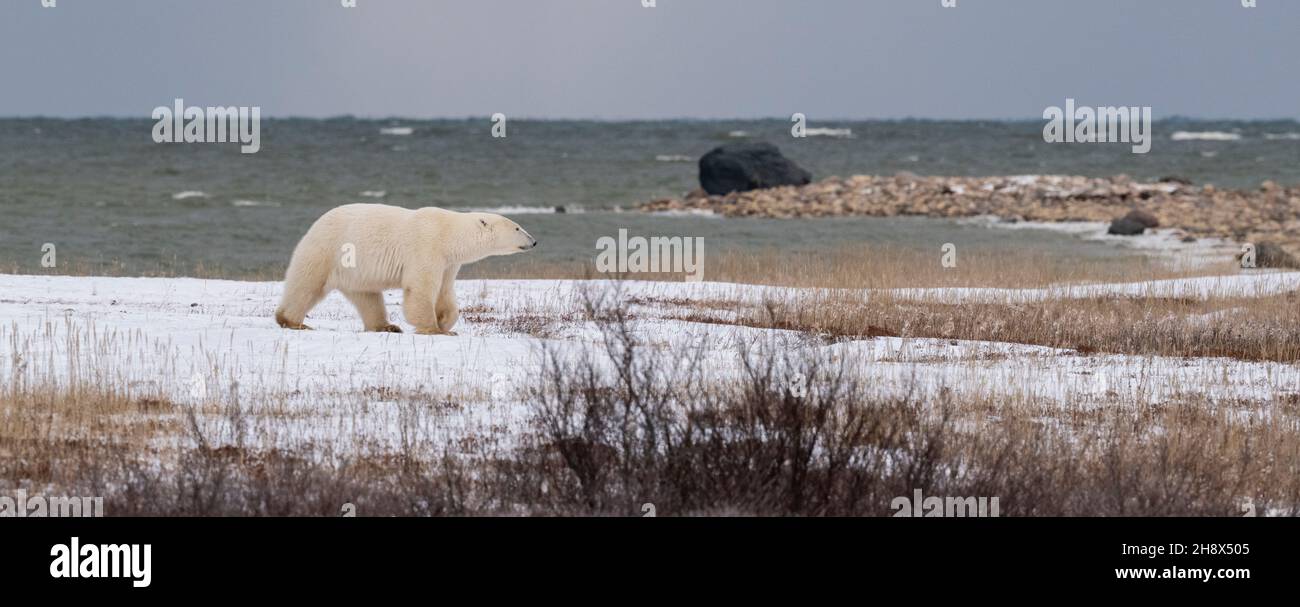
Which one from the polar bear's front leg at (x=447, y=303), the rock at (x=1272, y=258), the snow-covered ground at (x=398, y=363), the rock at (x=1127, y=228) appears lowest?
the snow-covered ground at (x=398, y=363)

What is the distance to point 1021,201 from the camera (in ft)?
127

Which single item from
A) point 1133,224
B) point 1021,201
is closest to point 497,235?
point 1133,224

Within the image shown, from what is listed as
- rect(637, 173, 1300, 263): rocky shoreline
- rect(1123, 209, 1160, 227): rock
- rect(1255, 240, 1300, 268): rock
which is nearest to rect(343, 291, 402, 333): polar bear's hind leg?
rect(1255, 240, 1300, 268): rock

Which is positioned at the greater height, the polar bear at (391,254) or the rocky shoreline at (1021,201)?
the rocky shoreline at (1021,201)

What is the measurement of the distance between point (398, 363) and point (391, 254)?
5.37 feet

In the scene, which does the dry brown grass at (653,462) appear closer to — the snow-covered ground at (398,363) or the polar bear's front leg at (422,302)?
the snow-covered ground at (398,363)

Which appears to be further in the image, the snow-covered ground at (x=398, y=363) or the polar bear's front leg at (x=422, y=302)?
the polar bear's front leg at (x=422, y=302)

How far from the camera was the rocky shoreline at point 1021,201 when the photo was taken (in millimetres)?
32781

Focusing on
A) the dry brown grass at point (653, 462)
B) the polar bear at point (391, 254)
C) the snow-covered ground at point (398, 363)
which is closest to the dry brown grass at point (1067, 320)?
the snow-covered ground at point (398, 363)

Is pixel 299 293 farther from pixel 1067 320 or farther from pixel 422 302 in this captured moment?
pixel 1067 320

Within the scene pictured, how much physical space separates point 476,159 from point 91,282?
175ft

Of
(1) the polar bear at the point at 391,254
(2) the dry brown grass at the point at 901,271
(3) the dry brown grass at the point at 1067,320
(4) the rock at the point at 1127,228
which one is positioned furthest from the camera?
(4) the rock at the point at 1127,228
